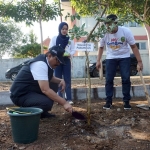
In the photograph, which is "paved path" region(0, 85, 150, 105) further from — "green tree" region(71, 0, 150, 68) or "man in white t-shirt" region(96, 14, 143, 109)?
"green tree" region(71, 0, 150, 68)

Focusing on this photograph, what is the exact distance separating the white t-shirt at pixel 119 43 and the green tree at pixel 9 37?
20.9m

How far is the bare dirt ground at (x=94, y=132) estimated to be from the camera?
7.91ft

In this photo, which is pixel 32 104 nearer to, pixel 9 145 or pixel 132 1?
pixel 9 145

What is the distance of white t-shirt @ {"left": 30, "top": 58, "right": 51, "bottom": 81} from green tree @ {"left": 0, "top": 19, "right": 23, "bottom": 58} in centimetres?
2151

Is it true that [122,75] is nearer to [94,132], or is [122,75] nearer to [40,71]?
[94,132]

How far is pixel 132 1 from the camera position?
7324 mm

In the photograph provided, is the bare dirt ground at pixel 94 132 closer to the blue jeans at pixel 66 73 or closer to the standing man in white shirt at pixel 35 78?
the standing man in white shirt at pixel 35 78

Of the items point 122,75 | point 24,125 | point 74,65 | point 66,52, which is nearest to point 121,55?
point 122,75

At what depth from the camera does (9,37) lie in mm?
23734

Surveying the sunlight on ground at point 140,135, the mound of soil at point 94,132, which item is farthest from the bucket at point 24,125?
the sunlight on ground at point 140,135

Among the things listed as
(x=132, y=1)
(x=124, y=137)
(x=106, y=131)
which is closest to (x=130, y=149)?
(x=124, y=137)

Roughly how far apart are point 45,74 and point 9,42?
2235 cm

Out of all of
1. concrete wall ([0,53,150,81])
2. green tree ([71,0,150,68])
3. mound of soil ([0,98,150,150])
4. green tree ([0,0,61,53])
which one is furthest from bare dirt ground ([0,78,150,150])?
concrete wall ([0,53,150,81])

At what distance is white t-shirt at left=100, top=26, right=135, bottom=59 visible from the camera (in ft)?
11.6
